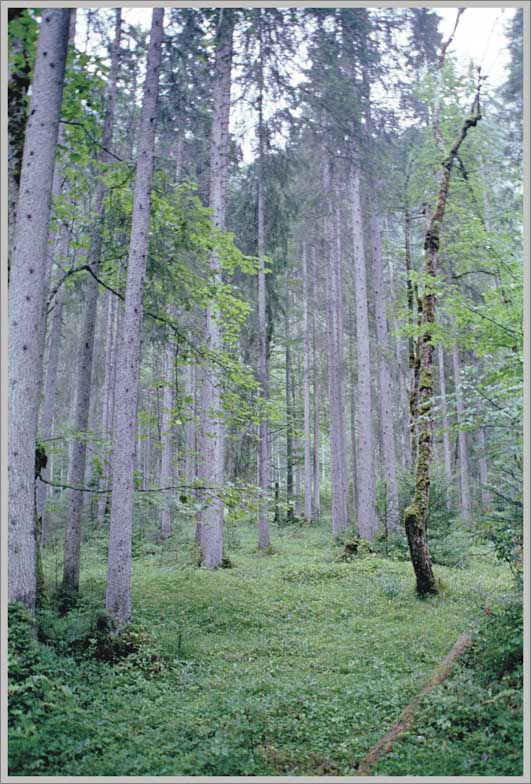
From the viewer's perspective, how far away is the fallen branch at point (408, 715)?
167 inches

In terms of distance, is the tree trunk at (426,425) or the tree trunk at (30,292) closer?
the tree trunk at (30,292)

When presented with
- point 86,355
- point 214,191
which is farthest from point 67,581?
point 214,191

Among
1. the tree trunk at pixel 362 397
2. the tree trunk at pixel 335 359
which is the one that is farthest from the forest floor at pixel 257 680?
the tree trunk at pixel 335 359

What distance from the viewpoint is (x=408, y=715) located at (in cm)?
477

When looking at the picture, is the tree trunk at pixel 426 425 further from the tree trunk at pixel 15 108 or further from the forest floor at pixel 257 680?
the tree trunk at pixel 15 108

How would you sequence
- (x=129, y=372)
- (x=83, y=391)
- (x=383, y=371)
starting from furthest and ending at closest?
1. (x=383, y=371)
2. (x=83, y=391)
3. (x=129, y=372)

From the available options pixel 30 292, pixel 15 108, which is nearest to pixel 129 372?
pixel 30 292

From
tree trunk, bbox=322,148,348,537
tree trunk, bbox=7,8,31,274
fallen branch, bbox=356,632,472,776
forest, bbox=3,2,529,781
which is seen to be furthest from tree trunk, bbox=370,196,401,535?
tree trunk, bbox=7,8,31,274

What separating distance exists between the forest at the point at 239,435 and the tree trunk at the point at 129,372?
0.03 metres

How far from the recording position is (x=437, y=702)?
4.75 meters

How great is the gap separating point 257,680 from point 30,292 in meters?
4.63

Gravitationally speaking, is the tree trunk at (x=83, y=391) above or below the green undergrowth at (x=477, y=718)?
above

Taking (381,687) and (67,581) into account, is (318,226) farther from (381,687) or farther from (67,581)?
(381,687)

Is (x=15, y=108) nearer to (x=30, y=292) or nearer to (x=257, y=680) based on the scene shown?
(x=30, y=292)
